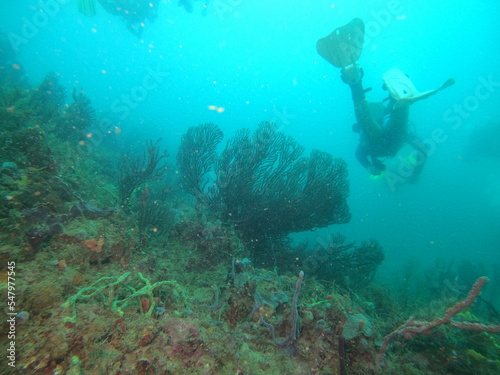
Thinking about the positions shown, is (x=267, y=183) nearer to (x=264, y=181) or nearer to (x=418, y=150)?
(x=264, y=181)

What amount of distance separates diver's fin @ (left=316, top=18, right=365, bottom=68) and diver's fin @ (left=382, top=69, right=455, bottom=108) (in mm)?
1654

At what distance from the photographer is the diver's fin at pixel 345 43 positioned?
8711 mm

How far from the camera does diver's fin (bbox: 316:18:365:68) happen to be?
28.6 feet

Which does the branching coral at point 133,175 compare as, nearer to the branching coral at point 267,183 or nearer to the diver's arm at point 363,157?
the branching coral at point 267,183

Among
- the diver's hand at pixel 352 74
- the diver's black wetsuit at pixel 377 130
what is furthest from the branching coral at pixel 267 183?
the diver's hand at pixel 352 74

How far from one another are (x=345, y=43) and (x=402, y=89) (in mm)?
2813

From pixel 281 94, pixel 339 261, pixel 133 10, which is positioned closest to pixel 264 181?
pixel 339 261

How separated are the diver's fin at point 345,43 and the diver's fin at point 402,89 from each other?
1.65 metres

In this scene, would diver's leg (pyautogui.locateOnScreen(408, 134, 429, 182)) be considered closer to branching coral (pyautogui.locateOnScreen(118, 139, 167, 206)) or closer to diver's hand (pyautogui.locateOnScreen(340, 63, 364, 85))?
diver's hand (pyautogui.locateOnScreen(340, 63, 364, 85))

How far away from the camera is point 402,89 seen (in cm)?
830

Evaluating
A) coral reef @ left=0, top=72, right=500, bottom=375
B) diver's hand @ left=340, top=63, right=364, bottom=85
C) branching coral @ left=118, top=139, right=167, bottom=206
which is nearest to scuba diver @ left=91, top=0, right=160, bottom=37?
coral reef @ left=0, top=72, right=500, bottom=375

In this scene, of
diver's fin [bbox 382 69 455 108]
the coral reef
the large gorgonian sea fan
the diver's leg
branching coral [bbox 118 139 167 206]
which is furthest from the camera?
the diver's leg

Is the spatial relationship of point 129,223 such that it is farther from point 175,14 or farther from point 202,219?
point 175,14

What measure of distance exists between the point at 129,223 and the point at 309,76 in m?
89.5
